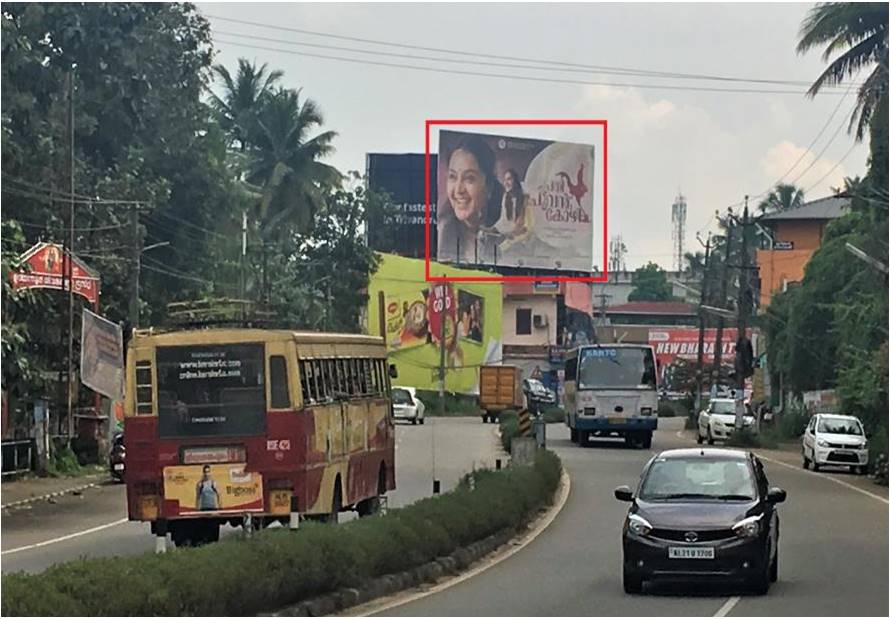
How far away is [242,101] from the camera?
235ft

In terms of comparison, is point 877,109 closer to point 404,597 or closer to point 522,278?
point 404,597

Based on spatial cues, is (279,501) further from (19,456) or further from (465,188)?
Result: (465,188)

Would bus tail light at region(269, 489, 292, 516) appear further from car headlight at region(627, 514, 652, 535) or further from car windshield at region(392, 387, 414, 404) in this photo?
car windshield at region(392, 387, 414, 404)

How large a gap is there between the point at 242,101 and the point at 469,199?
1134 cm

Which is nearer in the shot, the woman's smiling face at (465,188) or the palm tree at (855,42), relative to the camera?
the palm tree at (855,42)

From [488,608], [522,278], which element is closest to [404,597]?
[488,608]

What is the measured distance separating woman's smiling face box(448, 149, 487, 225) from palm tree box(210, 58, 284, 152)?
30.8 feet

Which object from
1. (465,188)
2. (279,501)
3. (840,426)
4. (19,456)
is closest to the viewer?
(279,501)

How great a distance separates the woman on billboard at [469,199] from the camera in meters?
75.4

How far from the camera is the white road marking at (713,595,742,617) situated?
16188 millimetres

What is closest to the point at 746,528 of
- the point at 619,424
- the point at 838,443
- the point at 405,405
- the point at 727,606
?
the point at 727,606

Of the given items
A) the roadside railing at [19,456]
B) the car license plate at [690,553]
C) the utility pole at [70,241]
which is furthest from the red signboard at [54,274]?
the car license plate at [690,553]

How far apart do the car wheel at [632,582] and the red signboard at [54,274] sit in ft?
65.5

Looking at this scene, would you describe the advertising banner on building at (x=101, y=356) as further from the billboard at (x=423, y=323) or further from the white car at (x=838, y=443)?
the billboard at (x=423, y=323)
